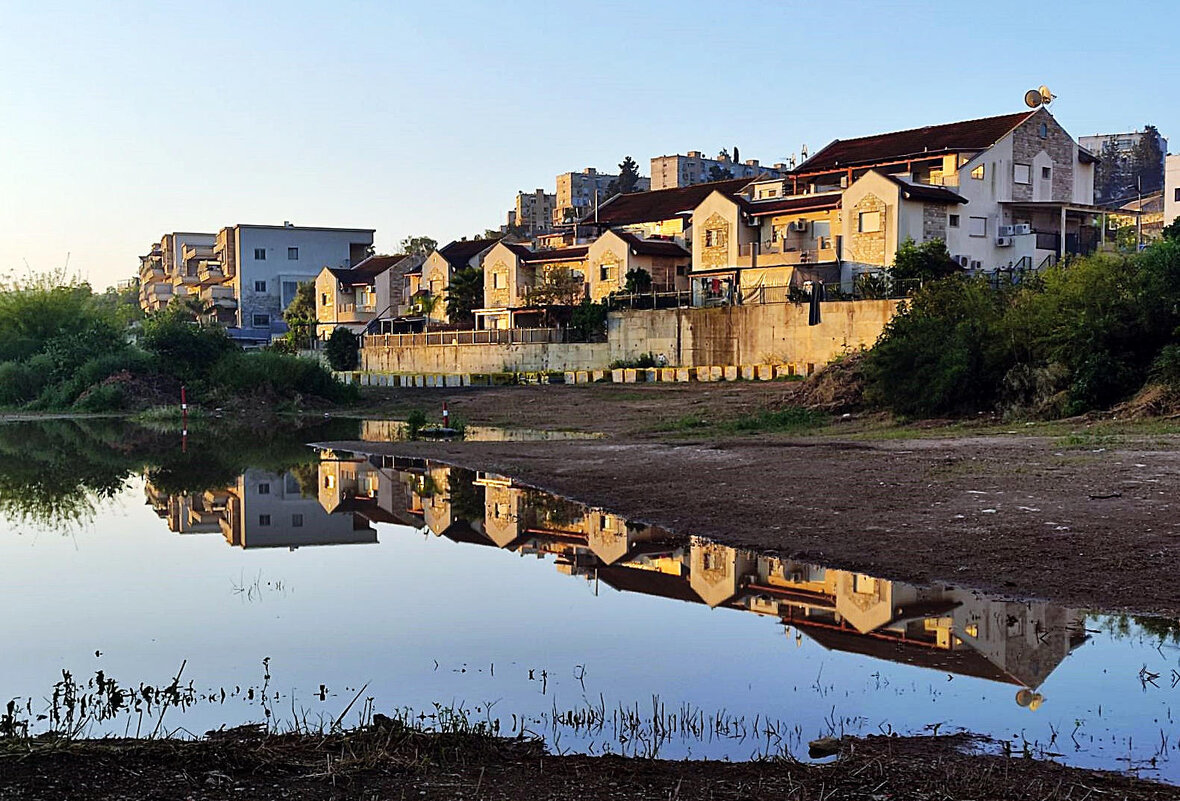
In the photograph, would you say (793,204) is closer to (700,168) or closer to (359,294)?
(359,294)

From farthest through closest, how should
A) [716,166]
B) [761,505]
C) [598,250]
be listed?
[716,166], [598,250], [761,505]

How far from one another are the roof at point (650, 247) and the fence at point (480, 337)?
8939 mm

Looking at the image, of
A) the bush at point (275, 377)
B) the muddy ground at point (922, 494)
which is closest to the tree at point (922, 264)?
the muddy ground at point (922, 494)

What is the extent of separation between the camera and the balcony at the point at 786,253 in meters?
67.2

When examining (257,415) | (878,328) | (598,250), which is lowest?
(257,415)

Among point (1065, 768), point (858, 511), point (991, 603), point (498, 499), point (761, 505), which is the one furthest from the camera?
point (498, 499)

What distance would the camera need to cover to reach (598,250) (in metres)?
78.8

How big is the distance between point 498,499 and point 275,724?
1469 cm

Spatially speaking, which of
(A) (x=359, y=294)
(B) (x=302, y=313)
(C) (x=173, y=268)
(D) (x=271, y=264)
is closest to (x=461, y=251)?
(A) (x=359, y=294)

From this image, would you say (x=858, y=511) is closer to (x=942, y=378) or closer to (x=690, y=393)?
(x=942, y=378)

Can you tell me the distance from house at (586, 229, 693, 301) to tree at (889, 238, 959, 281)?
21.5m

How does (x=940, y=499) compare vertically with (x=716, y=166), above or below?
below

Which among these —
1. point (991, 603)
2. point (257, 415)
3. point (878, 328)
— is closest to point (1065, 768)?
point (991, 603)

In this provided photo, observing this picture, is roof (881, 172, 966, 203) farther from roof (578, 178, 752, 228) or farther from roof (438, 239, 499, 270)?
roof (438, 239, 499, 270)
